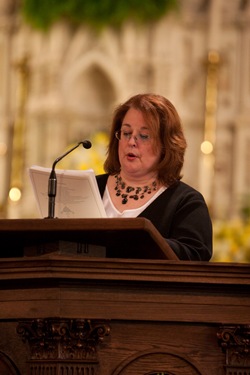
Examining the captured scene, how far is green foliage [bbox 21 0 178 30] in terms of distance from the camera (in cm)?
1276

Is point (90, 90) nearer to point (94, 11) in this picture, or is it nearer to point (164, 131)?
point (94, 11)

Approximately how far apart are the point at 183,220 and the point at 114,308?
0.66 meters

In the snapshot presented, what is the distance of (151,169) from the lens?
404cm

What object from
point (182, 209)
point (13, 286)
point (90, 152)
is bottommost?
point (13, 286)

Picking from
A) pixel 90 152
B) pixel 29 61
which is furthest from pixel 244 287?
pixel 29 61

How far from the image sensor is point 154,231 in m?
3.25

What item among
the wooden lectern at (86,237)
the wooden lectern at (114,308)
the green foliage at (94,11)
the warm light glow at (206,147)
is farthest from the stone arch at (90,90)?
the wooden lectern at (114,308)

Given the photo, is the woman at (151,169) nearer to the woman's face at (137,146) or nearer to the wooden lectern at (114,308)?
the woman's face at (137,146)

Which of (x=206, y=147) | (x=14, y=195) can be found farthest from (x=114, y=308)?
(x=206, y=147)

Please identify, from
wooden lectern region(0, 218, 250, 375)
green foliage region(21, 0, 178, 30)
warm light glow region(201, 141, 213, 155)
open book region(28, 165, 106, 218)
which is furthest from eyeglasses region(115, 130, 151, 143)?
green foliage region(21, 0, 178, 30)

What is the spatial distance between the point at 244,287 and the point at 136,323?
1.03ft

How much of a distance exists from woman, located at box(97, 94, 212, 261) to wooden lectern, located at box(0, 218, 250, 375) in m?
0.55

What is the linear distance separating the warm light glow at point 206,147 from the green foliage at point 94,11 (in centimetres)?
149

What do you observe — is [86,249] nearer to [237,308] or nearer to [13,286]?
[13,286]
